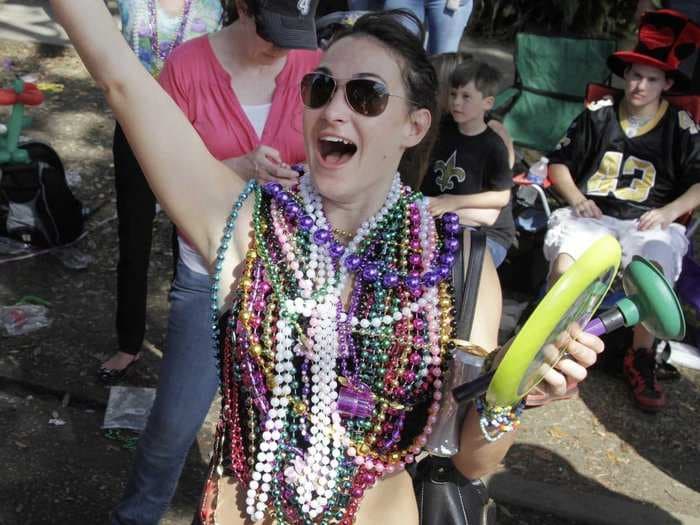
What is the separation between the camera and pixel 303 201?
202cm

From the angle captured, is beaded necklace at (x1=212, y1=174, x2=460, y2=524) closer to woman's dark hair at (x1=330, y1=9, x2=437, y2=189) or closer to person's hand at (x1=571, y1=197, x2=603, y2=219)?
woman's dark hair at (x1=330, y1=9, x2=437, y2=189)

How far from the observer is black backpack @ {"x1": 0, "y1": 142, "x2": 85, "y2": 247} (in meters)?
4.84

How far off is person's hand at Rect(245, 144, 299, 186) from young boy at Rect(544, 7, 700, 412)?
248 centimetres

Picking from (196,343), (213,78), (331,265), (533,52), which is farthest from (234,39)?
(533,52)

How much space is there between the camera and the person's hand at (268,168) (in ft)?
7.52

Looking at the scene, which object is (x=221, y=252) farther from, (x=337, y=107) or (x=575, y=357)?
(x=575, y=357)

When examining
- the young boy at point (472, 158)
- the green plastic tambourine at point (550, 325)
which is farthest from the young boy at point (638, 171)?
the green plastic tambourine at point (550, 325)

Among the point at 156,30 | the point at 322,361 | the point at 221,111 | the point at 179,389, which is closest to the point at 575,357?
the point at 322,361

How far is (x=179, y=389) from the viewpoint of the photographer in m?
2.60

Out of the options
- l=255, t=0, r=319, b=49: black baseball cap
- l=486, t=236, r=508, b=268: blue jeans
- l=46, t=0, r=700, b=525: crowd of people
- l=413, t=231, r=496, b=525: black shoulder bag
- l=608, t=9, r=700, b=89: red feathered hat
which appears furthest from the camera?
l=608, t=9, r=700, b=89: red feathered hat

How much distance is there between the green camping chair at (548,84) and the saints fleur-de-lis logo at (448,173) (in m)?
1.99

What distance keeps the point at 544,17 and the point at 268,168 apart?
305 inches

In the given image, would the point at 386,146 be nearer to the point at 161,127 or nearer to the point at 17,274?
the point at 161,127

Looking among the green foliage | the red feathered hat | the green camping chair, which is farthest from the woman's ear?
the green foliage
